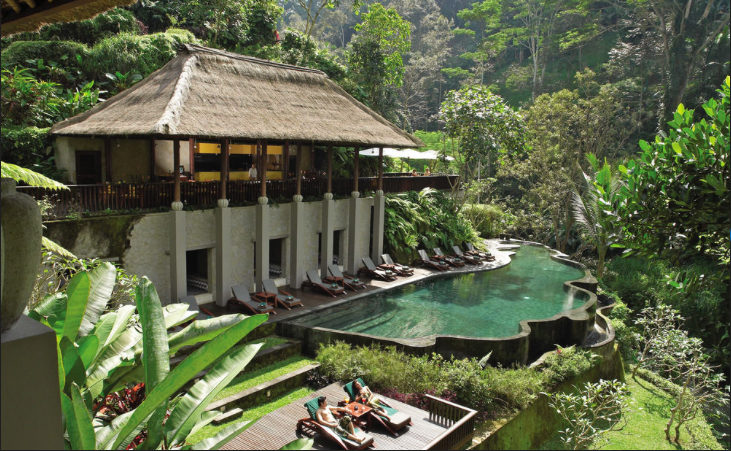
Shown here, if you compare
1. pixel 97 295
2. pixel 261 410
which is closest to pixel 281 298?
pixel 261 410

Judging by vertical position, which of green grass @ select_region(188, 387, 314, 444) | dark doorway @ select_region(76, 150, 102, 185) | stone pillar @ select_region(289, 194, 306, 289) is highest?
dark doorway @ select_region(76, 150, 102, 185)

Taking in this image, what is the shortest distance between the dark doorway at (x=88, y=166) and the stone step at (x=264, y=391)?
955cm

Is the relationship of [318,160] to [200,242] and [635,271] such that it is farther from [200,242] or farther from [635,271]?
[635,271]

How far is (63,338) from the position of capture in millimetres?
4168

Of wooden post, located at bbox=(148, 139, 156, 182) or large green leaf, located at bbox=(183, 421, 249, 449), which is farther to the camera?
wooden post, located at bbox=(148, 139, 156, 182)

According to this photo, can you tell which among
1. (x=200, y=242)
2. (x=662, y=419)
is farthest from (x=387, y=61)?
(x=662, y=419)

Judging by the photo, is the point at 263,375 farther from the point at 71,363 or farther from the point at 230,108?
the point at 230,108

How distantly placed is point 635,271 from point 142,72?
22.6 metres

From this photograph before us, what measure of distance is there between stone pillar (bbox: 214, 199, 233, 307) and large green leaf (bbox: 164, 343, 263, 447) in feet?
33.1

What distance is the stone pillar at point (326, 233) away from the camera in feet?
55.7

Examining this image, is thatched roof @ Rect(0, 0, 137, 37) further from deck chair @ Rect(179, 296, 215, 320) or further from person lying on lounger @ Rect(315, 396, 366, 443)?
deck chair @ Rect(179, 296, 215, 320)

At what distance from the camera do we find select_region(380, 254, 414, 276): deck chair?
18.3 meters

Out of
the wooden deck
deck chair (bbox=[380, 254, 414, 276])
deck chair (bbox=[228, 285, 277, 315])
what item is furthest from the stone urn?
deck chair (bbox=[380, 254, 414, 276])

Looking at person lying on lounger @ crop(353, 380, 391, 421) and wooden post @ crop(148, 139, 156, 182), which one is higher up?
wooden post @ crop(148, 139, 156, 182)
